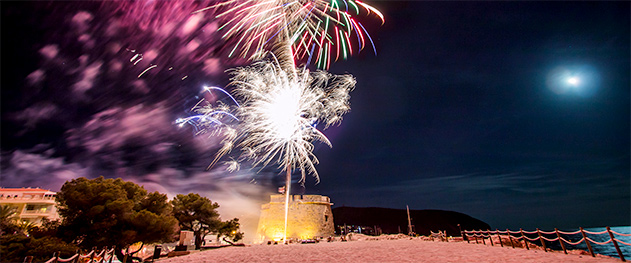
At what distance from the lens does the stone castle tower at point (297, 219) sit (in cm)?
3219

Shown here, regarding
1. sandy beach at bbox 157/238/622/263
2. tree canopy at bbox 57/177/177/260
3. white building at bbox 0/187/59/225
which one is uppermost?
white building at bbox 0/187/59/225

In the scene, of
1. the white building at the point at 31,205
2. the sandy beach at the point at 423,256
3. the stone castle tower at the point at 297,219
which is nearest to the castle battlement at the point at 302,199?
the stone castle tower at the point at 297,219

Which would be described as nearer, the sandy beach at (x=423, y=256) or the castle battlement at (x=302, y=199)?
the sandy beach at (x=423, y=256)

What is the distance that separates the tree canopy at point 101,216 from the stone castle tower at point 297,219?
19.2 meters

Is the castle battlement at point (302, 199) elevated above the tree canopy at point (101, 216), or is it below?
above

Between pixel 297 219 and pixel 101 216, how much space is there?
73.1 feet

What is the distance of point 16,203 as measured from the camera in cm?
3023

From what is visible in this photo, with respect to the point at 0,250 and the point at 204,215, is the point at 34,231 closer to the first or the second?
the point at 0,250

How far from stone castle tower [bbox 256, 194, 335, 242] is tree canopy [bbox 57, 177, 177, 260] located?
62.9ft

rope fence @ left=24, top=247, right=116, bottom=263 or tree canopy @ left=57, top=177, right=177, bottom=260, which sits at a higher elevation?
tree canopy @ left=57, top=177, right=177, bottom=260

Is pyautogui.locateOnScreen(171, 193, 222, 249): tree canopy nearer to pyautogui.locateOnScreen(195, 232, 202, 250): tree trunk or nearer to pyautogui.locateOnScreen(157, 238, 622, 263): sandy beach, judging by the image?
pyautogui.locateOnScreen(195, 232, 202, 250): tree trunk

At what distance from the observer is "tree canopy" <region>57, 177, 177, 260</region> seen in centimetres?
1316

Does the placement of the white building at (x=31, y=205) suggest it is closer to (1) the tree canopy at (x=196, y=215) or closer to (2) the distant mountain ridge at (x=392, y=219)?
(1) the tree canopy at (x=196, y=215)

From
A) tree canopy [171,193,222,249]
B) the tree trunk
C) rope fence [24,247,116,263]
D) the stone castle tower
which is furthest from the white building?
rope fence [24,247,116,263]
